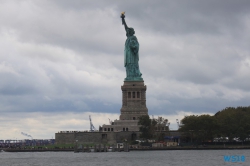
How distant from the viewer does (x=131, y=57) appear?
18138 cm

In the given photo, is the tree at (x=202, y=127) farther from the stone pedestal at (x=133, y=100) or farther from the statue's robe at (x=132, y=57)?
the statue's robe at (x=132, y=57)

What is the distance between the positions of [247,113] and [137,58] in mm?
35754

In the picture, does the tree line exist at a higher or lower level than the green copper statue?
lower

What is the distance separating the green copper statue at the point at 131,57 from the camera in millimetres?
180250

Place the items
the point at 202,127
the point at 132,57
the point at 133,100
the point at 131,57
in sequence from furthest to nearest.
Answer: the point at 132,57 → the point at 131,57 → the point at 133,100 → the point at 202,127

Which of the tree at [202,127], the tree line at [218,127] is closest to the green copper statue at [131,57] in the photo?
the tree line at [218,127]

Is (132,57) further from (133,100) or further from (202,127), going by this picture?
(202,127)

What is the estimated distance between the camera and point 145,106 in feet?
589

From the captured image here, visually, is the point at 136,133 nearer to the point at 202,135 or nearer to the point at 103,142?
the point at 103,142

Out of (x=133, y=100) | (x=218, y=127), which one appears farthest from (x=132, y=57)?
(x=218, y=127)

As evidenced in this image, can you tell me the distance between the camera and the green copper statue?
180m

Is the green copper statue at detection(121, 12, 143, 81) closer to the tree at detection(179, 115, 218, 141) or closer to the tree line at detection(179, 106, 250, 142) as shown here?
the tree line at detection(179, 106, 250, 142)

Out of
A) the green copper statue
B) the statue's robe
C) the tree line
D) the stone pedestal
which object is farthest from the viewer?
the statue's robe

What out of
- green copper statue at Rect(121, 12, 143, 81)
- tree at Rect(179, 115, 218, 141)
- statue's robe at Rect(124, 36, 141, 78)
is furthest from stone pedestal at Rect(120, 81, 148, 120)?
tree at Rect(179, 115, 218, 141)
